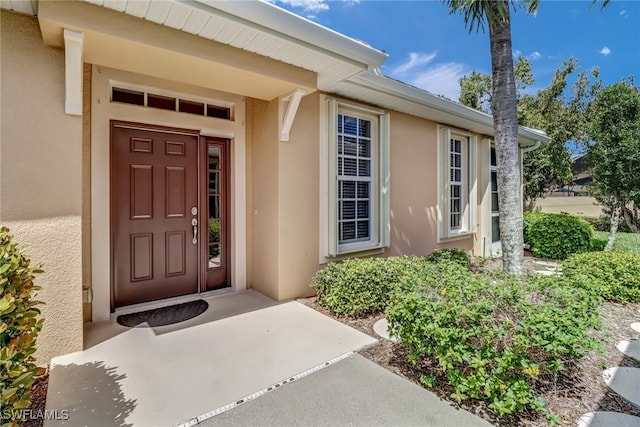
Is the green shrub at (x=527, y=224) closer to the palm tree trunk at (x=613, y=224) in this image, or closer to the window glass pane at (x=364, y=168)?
the palm tree trunk at (x=613, y=224)

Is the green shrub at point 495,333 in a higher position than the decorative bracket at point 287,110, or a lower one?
lower

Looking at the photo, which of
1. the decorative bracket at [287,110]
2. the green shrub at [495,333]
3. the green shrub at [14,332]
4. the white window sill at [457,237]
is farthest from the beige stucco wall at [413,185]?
the green shrub at [14,332]

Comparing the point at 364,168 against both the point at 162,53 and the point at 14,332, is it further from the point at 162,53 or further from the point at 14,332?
the point at 14,332

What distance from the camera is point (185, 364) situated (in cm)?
281

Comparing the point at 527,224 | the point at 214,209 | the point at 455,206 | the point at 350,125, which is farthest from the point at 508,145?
the point at 527,224

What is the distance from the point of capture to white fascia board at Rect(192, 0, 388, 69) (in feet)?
8.82

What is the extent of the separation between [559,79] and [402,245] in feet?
46.0

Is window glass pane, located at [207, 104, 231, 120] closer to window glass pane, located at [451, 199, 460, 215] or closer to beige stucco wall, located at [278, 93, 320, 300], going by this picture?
beige stucco wall, located at [278, 93, 320, 300]

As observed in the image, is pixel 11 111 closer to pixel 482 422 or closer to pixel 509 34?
pixel 482 422

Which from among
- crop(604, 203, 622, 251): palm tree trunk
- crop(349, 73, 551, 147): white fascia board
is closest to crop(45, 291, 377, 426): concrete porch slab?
crop(349, 73, 551, 147): white fascia board

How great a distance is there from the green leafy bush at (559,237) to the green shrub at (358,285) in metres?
5.93

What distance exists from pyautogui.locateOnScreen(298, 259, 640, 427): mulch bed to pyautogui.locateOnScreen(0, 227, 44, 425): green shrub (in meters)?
2.49

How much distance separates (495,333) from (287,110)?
3.53 m

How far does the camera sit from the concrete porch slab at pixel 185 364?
2.24m
